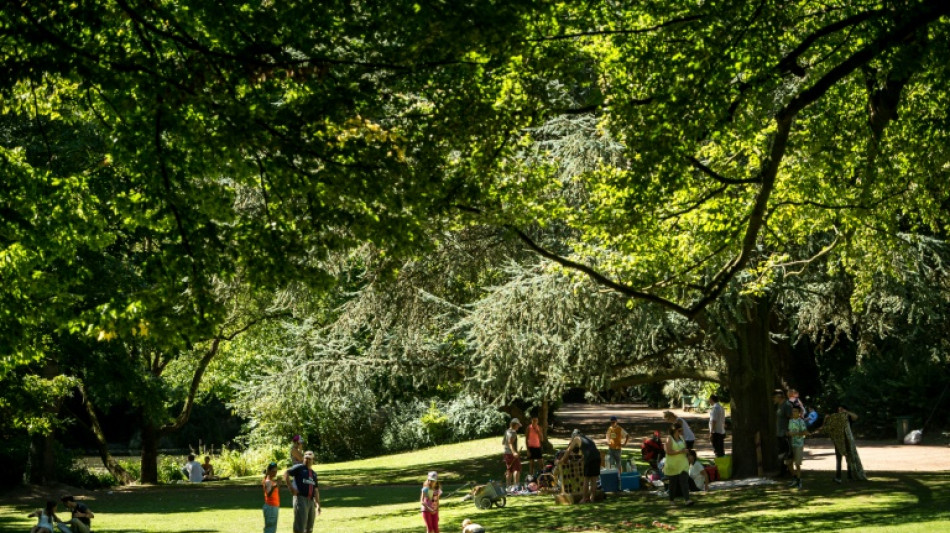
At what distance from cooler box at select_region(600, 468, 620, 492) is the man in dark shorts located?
1244 mm

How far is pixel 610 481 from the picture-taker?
71.7 feet

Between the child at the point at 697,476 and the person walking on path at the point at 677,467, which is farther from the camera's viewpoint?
the child at the point at 697,476

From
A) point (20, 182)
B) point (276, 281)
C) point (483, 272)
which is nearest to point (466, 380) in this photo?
point (483, 272)

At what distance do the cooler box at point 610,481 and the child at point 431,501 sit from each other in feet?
20.2

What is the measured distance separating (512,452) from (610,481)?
3.00m

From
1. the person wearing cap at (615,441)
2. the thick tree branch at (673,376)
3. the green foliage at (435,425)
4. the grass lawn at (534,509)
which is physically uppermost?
the thick tree branch at (673,376)

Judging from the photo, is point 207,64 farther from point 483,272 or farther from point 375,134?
point 483,272

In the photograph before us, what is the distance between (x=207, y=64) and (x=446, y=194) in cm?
353

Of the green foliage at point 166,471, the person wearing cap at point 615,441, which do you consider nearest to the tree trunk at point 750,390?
the person wearing cap at point 615,441

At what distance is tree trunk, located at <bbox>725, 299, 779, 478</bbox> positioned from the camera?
2277 cm

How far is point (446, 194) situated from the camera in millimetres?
13586

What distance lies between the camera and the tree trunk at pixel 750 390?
2277 centimetres

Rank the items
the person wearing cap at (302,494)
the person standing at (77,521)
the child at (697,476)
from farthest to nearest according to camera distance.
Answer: the child at (697,476), the person standing at (77,521), the person wearing cap at (302,494)

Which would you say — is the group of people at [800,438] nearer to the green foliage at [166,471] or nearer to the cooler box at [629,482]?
the cooler box at [629,482]
